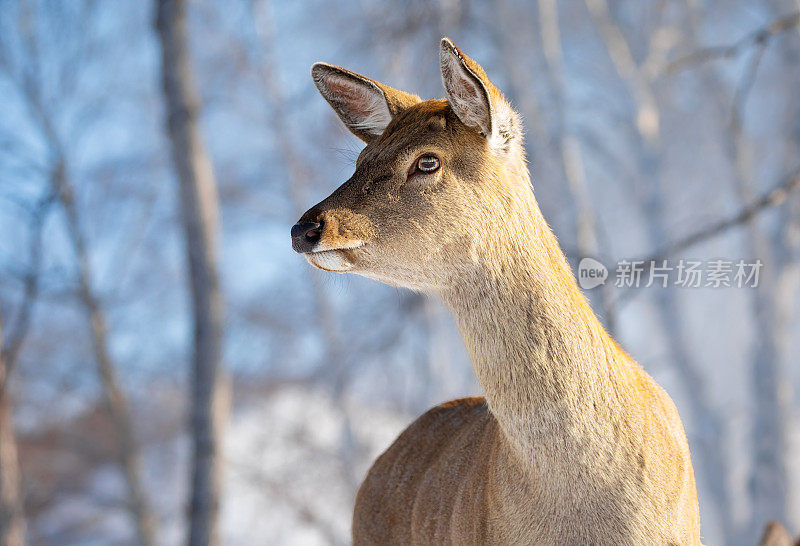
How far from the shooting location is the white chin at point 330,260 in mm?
2020

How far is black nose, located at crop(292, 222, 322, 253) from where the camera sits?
1.97 metres

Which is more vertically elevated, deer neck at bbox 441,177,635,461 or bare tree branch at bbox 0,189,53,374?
bare tree branch at bbox 0,189,53,374

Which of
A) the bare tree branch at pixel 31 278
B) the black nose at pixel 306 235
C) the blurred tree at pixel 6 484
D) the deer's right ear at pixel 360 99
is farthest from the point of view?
the blurred tree at pixel 6 484

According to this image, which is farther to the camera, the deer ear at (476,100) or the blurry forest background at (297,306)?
the blurry forest background at (297,306)

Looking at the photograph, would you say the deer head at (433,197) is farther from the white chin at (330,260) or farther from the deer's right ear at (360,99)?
the deer's right ear at (360,99)

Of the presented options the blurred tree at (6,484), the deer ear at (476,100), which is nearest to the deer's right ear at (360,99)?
the deer ear at (476,100)

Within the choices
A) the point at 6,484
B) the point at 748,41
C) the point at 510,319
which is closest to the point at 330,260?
the point at 510,319

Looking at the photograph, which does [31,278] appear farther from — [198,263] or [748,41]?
[748,41]

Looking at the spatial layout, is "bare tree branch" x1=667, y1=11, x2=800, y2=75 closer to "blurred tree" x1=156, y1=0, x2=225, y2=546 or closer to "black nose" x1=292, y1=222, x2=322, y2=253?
"black nose" x1=292, y1=222, x2=322, y2=253

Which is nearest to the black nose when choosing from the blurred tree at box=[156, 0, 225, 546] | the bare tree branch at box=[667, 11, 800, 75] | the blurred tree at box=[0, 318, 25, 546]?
the bare tree branch at box=[667, 11, 800, 75]

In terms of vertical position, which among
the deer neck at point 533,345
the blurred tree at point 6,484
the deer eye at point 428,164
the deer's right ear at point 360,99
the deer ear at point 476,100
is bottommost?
the blurred tree at point 6,484

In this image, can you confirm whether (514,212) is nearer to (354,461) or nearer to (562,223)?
(562,223)

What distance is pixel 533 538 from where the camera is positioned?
6.72 ft

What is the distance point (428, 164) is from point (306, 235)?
0.43 m
